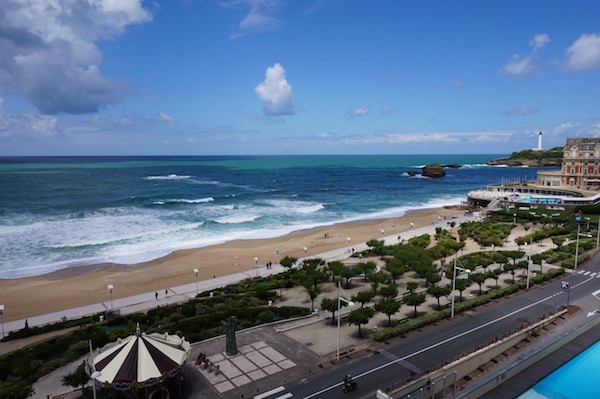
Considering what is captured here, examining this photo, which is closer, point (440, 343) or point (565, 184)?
point (440, 343)

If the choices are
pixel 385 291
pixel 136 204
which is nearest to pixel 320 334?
pixel 385 291

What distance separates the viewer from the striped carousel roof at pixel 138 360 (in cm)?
2061

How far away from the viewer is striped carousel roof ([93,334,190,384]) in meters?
20.6

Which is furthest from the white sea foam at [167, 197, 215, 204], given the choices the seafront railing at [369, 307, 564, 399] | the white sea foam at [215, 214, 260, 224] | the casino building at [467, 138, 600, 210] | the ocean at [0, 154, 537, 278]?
the seafront railing at [369, 307, 564, 399]

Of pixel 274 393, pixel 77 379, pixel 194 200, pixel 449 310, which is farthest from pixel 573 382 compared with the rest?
pixel 194 200

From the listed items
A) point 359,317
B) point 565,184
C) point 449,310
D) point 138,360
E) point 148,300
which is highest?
point 565,184

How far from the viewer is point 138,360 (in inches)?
836

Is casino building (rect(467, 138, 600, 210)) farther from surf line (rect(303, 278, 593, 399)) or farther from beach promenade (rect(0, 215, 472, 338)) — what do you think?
surf line (rect(303, 278, 593, 399))

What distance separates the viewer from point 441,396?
2231cm

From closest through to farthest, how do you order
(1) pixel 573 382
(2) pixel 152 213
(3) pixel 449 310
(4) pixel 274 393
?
(4) pixel 274 393
(1) pixel 573 382
(3) pixel 449 310
(2) pixel 152 213

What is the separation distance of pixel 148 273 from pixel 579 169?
96.2 meters

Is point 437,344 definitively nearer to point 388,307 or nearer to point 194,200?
point 388,307

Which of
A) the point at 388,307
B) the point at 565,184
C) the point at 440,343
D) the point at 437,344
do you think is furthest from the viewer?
the point at 565,184

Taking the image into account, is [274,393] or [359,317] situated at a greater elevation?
[359,317]
